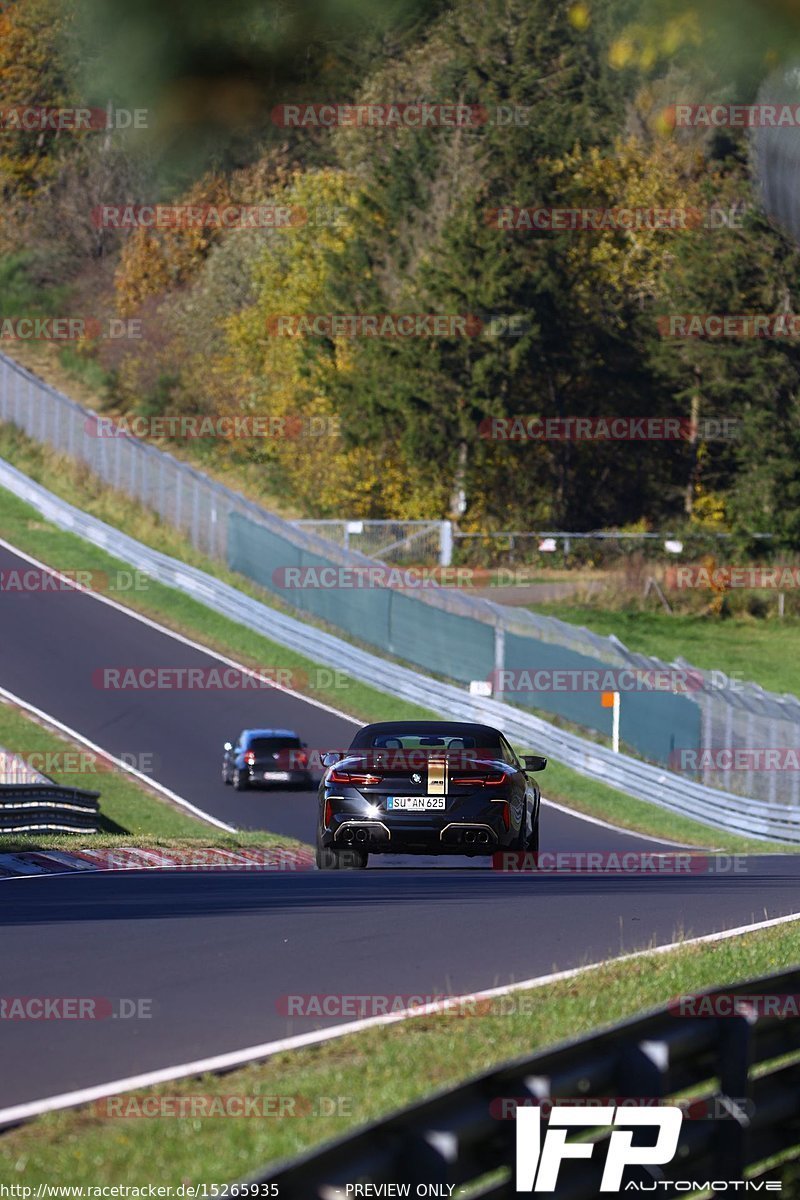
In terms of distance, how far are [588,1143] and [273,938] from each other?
20.5ft

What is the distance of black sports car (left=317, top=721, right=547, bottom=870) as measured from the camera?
1636 centimetres

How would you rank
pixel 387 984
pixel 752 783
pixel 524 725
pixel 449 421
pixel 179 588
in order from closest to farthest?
pixel 387 984 → pixel 752 783 → pixel 524 725 → pixel 179 588 → pixel 449 421

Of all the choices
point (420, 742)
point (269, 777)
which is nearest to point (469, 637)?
point (269, 777)

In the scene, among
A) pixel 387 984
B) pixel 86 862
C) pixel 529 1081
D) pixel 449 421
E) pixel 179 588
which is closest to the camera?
pixel 529 1081

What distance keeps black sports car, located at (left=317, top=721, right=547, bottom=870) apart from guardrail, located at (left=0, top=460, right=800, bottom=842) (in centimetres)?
1611

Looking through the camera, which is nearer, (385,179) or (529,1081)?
(529,1081)

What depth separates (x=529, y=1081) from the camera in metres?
5.39

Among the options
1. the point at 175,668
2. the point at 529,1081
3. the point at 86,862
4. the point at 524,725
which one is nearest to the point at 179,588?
the point at 175,668

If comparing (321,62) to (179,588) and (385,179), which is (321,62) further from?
(179,588)

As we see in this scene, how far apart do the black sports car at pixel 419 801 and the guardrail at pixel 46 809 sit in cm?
832

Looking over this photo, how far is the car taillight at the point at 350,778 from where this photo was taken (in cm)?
1644

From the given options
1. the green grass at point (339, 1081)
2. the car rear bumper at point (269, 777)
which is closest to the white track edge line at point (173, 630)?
the car rear bumper at point (269, 777)

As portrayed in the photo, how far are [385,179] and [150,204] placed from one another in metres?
25.0

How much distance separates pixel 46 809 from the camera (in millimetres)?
24562
